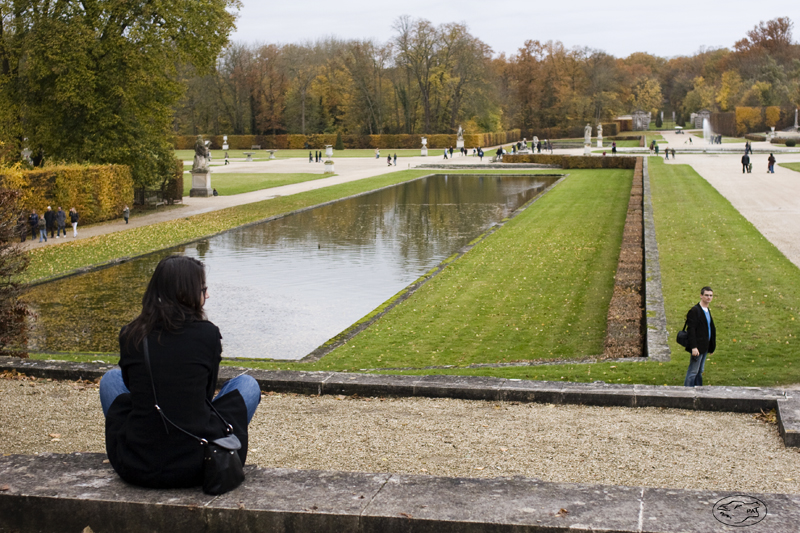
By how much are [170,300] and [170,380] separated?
1.26 feet

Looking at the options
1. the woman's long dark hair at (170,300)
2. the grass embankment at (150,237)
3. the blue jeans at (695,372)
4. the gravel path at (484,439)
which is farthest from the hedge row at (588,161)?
the woman's long dark hair at (170,300)

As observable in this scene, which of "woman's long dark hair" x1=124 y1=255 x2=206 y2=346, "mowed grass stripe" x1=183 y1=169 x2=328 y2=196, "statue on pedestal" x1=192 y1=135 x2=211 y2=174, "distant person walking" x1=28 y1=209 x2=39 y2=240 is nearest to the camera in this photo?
"woman's long dark hair" x1=124 y1=255 x2=206 y2=346

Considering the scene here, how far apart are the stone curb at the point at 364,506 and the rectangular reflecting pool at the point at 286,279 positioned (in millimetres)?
8231

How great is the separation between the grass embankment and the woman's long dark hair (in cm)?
1595

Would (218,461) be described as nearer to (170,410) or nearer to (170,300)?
(170,410)

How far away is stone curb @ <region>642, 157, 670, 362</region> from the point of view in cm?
1058

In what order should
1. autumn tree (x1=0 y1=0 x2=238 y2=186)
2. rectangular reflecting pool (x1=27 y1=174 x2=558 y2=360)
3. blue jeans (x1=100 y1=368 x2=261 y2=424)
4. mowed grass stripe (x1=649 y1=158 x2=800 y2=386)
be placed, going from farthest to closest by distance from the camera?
autumn tree (x1=0 y1=0 x2=238 y2=186) → rectangular reflecting pool (x1=27 y1=174 x2=558 y2=360) → mowed grass stripe (x1=649 y1=158 x2=800 y2=386) → blue jeans (x1=100 y1=368 x2=261 y2=424)

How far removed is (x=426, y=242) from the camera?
24.1 metres

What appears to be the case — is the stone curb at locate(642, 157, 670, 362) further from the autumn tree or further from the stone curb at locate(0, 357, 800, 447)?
the autumn tree

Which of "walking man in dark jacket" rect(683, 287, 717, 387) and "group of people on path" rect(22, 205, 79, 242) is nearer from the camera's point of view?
"walking man in dark jacket" rect(683, 287, 717, 387)

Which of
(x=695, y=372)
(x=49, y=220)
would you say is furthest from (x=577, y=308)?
(x=49, y=220)

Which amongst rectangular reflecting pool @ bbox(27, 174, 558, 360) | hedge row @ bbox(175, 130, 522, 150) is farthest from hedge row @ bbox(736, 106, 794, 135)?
rectangular reflecting pool @ bbox(27, 174, 558, 360)

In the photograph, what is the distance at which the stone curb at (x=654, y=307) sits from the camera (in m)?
10.6

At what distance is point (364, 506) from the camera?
12.2 feet
